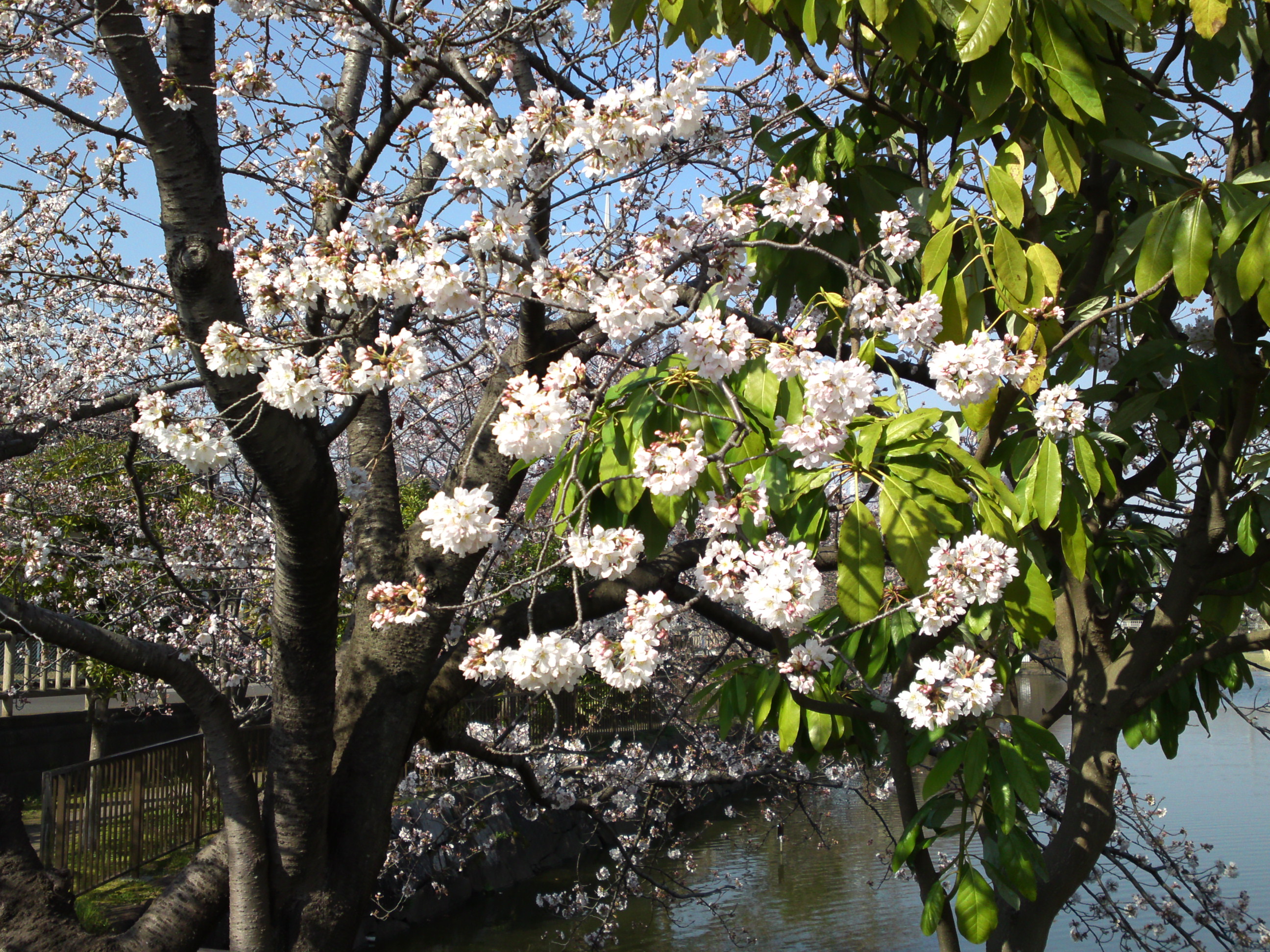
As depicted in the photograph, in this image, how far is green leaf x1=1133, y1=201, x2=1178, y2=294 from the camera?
1736 mm

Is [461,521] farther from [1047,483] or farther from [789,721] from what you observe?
[1047,483]

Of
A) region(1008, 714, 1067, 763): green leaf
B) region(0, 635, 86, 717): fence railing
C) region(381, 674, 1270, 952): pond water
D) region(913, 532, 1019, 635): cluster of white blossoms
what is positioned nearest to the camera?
region(913, 532, 1019, 635): cluster of white blossoms

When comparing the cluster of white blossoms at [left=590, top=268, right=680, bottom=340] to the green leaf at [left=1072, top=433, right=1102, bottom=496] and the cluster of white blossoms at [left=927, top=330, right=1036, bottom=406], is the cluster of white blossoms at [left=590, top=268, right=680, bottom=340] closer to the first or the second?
the cluster of white blossoms at [left=927, top=330, right=1036, bottom=406]

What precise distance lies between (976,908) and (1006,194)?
56.3 inches

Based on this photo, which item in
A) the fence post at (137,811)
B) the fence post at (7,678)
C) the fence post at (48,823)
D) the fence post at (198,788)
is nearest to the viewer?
the fence post at (48,823)

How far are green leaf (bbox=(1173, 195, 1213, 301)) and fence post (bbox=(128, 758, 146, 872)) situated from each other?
19.6 feet

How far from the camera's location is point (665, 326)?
1794 millimetres

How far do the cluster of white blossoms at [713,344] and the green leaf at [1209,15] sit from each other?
105 centimetres

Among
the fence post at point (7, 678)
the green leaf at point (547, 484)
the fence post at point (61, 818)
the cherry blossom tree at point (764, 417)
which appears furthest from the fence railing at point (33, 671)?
the green leaf at point (547, 484)

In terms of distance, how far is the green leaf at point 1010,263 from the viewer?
1720mm

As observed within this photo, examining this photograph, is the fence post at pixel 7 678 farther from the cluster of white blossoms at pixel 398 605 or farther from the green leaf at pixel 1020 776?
the green leaf at pixel 1020 776

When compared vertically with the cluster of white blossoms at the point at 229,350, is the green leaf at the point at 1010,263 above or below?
below

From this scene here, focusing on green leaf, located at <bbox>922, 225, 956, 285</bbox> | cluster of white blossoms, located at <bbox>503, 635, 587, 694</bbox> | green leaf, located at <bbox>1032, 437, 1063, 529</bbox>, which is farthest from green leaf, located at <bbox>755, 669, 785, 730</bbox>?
green leaf, located at <bbox>922, 225, 956, 285</bbox>

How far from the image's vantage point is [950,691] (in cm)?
168
